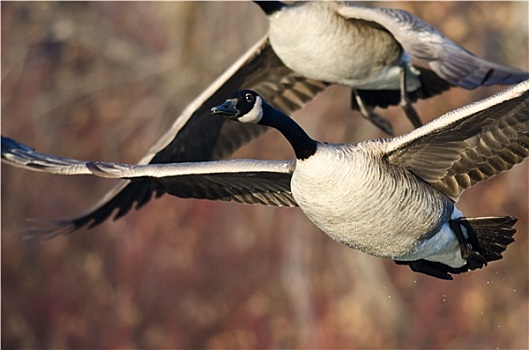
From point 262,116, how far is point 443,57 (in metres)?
1.80

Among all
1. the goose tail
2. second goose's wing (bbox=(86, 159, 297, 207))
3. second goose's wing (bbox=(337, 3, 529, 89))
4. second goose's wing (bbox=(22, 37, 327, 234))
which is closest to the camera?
second goose's wing (bbox=(86, 159, 297, 207))

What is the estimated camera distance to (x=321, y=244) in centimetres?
1319

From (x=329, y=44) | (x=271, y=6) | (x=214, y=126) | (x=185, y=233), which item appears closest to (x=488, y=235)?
(x=329, y=44)

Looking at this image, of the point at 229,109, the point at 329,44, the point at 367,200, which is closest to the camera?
the point at 229,109

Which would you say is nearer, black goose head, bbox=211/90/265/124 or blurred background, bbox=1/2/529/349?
black goose head, bbox=211/90/265/124

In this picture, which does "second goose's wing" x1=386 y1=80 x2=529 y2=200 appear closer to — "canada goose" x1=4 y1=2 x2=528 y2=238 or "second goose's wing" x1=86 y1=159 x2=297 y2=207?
"second goose's wing" x1=86 y1=159 x2=297 y2=207

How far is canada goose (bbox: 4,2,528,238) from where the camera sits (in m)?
7.67

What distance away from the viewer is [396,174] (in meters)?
5.75

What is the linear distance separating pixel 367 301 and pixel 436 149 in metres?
7.62

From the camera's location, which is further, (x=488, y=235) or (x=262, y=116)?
(x=488, y=235)

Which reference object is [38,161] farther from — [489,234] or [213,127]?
[489,234]

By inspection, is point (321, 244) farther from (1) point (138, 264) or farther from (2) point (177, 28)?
(2) point (177, 28)

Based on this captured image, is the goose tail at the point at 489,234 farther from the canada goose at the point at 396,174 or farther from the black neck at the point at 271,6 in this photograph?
the black neck at the point at 271,6

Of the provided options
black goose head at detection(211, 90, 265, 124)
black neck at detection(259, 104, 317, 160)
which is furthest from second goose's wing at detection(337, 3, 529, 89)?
black goose head at detection(211, 90, 265, 124)
